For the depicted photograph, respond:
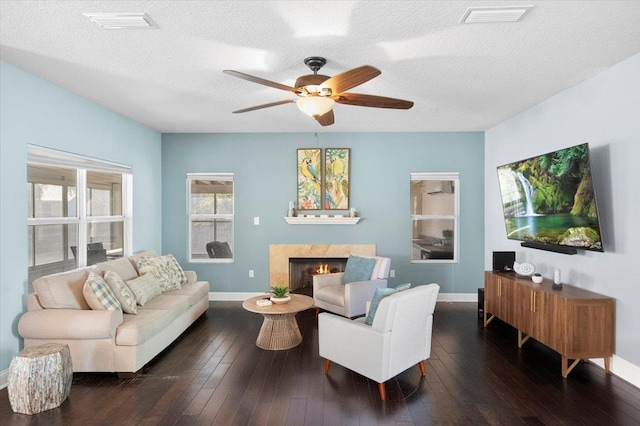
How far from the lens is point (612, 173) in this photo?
3.21 meters

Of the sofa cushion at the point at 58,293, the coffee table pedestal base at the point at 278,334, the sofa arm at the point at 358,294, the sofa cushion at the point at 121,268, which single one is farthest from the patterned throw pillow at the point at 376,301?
the sofa cushion at the point at 121,268

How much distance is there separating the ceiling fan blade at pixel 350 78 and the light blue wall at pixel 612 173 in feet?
7.69

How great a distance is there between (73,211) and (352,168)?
3.80 metres

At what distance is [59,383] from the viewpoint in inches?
105

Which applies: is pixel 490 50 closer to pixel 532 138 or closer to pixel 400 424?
pixel 532 138

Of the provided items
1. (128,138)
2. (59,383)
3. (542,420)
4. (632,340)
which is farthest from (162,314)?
(632,340)

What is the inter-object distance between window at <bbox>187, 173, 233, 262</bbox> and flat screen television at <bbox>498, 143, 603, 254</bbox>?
407 cm

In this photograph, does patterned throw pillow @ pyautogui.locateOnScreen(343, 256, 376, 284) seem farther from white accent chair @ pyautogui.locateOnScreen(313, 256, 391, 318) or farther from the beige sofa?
the beige sofa

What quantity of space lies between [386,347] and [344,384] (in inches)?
22.0

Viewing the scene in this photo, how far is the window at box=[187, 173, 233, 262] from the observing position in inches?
230

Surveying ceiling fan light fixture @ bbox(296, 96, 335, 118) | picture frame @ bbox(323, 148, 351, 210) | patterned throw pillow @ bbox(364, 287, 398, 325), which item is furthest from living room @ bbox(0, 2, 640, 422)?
patterned throw pillow @ bbox(364, 287, 398, 325)

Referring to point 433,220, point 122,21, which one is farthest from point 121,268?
point 433,220

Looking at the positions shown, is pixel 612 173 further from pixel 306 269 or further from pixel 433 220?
pixel 306 269

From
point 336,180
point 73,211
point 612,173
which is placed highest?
point 336,180
